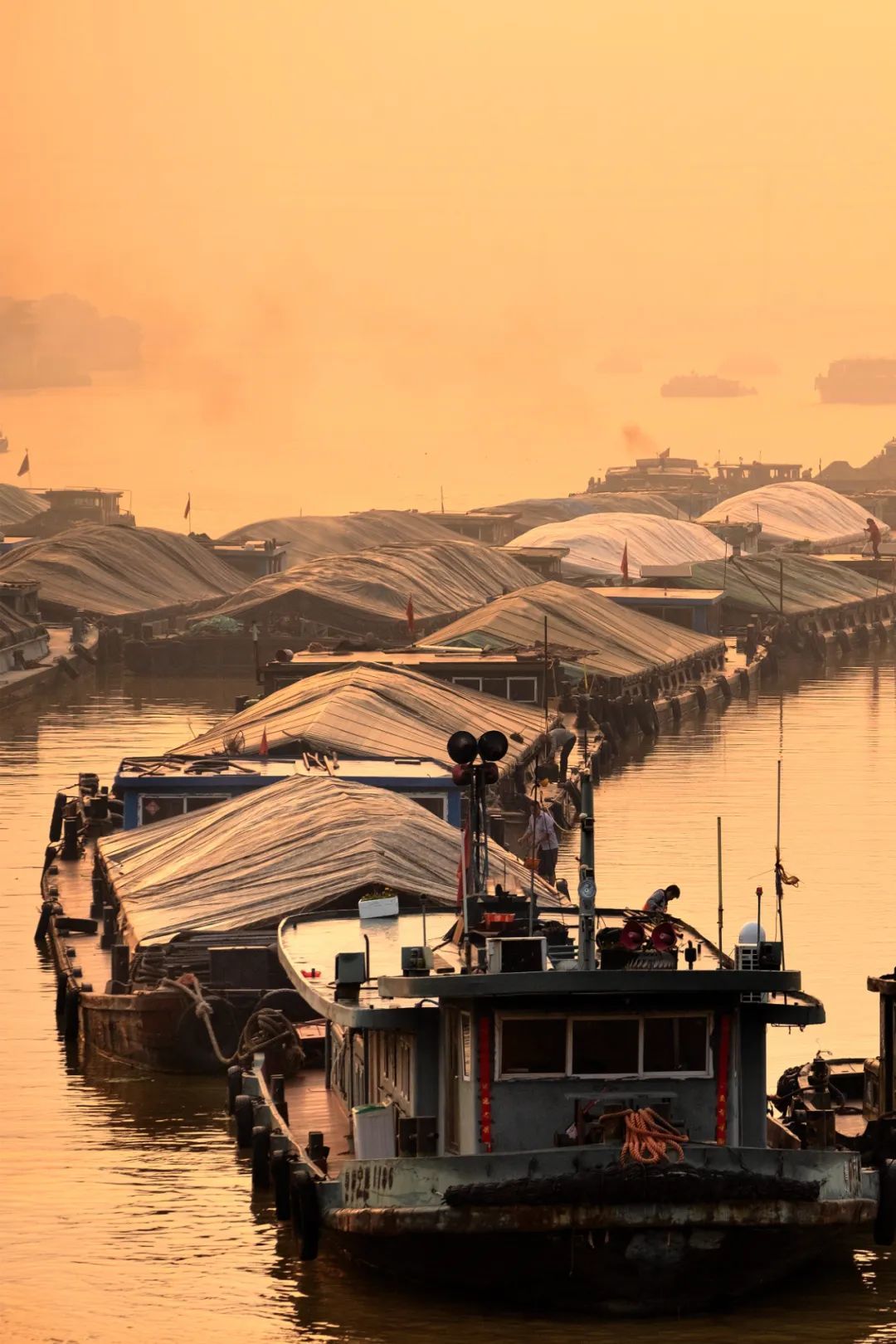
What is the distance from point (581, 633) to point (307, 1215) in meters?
73.3

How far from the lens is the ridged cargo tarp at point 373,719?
6294 cm

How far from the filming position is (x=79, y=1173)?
3450 centimetres

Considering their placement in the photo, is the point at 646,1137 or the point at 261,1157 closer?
the point at 646,1137

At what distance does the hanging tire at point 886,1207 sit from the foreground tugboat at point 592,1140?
10.6 inches

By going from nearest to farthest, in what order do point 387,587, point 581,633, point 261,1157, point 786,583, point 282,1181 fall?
1. point 282,1181
2. point 261,1157
3. point 581,633
4. point 387,587
5. point 786,583

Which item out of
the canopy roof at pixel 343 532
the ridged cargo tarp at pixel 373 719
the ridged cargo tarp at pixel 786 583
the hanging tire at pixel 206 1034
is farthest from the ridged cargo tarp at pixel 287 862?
the canopy roof at pixel 343 532

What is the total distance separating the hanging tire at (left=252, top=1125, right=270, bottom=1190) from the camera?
32188 millimetres

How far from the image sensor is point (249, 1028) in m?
37.2

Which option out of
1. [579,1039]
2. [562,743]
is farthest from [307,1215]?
[562,743]

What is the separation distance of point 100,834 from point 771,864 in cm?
1513

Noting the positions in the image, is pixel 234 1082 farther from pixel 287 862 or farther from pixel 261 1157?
pixel 287 862

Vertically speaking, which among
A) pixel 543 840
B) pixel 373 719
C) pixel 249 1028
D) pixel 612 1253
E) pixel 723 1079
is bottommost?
pixel 612 1253

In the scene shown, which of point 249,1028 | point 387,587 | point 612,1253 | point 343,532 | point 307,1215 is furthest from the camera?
point 343,532

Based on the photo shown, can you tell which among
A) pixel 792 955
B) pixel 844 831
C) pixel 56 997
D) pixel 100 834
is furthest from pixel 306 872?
pixel 844 831
